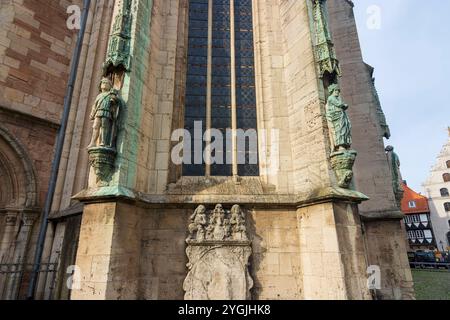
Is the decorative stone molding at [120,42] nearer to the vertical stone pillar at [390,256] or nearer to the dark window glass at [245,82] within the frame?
the dark window glass at [245,82]

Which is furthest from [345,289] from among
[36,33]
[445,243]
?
[445,243]

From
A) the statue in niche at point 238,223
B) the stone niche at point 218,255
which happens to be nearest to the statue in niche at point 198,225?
the stone niche at point 218,255

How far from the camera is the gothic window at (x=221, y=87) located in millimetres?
5715

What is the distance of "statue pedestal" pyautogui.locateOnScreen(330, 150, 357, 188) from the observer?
439 centimetres

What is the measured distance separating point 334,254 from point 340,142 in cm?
191

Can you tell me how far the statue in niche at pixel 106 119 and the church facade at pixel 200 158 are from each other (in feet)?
0.08

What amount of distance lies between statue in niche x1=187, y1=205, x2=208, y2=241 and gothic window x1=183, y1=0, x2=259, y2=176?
1076 mm

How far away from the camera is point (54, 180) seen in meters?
6.89

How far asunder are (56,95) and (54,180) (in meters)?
2.59

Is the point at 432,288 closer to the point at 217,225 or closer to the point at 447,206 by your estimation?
the point at 217,225

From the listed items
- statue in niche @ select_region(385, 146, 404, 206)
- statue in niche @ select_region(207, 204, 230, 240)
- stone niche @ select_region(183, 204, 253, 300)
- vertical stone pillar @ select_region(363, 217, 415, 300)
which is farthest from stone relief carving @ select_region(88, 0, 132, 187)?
statue in niche @ select_region(385, 146, 404, 206)

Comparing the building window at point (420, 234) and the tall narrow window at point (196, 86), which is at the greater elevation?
the tall narrow window at point (196, 86)

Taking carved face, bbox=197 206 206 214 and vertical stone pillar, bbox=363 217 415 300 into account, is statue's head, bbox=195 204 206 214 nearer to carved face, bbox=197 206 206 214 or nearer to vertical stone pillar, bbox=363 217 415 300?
carved face, bbox=197 206 206 214

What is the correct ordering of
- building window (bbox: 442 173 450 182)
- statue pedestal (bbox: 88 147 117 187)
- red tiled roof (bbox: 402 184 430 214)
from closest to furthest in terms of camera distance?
1. statue pedestal (bbox: 88 147 117 187)
2. building window (bbox: 442 173 450 182)
3. red tiled roof (bbox: 402 184 430 214)
